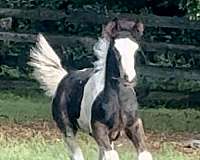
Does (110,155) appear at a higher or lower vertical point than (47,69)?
lower

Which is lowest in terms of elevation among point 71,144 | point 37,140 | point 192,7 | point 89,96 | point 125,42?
point 37,140

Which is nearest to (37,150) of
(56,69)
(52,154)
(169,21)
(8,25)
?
(52,154)

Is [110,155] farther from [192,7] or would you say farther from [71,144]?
[192,7]

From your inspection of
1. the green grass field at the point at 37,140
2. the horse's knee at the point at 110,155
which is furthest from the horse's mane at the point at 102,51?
the green grass field at the point at 37,140

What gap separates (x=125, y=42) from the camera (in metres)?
7.65

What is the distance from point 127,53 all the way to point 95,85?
0.76 m

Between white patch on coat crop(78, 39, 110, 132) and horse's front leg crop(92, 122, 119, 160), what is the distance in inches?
11.7

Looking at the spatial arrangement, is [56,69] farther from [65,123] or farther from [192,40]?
[192,40]

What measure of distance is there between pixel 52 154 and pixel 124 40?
2.96m

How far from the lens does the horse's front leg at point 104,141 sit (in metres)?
7.74

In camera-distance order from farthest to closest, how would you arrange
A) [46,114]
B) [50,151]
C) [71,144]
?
[46,114], [50,151], [71,144]

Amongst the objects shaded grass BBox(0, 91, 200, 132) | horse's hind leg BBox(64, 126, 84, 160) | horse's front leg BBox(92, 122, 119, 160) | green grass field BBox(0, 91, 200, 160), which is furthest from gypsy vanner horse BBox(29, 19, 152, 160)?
shaded grass BBox(0, 91, 200, 132)

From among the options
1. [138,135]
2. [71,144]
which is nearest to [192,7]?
[71,144]

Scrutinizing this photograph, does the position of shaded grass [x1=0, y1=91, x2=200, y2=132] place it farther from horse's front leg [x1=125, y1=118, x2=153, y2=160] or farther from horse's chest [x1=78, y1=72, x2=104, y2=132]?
horse's front leg [x1=125, y1=118, x2=153, y2=160]
